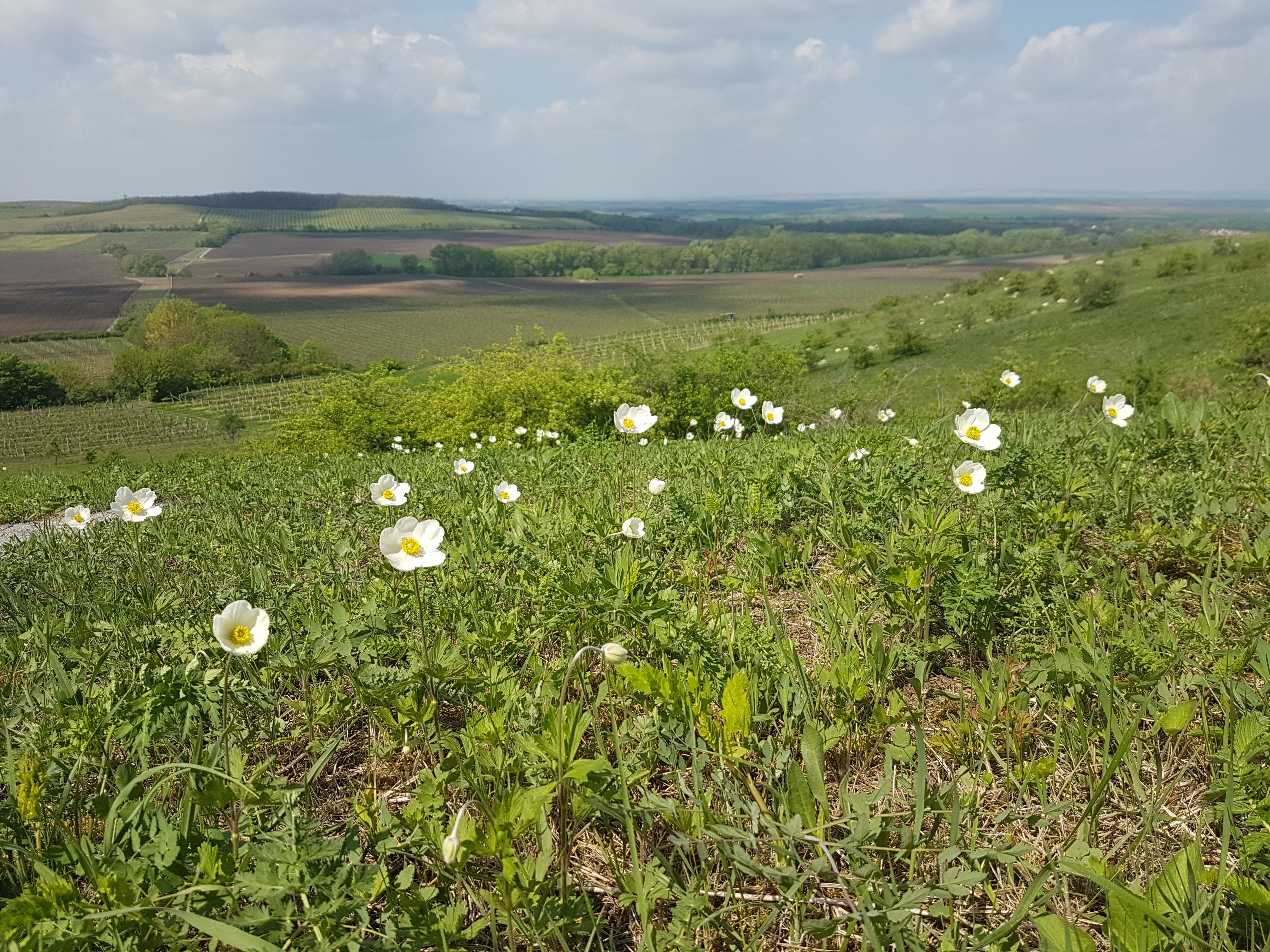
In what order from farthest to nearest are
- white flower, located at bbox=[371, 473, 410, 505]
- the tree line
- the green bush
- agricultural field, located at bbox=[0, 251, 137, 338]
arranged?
Result: the tree line, agricultural field, located at bbox=[0, 251, 137, 338], the green bush, white flower, located at bbox=[371, 473, 410, 505]

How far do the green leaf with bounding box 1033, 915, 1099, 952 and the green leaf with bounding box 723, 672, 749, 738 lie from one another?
77 cm

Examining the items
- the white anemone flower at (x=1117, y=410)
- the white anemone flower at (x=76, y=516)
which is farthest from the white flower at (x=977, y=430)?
the white anemone flower at (x=76, y=516)

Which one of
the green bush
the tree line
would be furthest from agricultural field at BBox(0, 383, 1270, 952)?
the tree line

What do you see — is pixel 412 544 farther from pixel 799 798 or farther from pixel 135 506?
pixel 135 506

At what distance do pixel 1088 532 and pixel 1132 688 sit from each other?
5.87 ft

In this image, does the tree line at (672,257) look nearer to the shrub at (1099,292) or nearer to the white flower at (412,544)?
the shrub at (1099,292)

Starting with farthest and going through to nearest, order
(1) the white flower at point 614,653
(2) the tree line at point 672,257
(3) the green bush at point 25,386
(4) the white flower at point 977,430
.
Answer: (2) the tree line at point 672,257 → (3) the green bush at point 25,386 → (4) the white flower at point 977,430 → (1) the white flower at point 614,653

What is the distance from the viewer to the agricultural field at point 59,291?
104m

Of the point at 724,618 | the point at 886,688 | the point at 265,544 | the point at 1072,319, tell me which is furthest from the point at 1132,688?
the point at 1072,319

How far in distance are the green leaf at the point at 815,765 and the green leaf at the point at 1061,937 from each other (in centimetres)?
49

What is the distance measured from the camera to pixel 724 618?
2779 millimetres

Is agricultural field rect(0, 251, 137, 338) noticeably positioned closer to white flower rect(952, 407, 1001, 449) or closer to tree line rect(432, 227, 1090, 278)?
tree line rect(432, 227, 1090, 278)

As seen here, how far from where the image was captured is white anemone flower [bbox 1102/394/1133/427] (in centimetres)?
472

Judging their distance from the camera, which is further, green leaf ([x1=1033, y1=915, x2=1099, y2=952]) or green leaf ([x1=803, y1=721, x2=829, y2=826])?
green leaf ([x1=803, y1=721, x2=829, y2=826])
